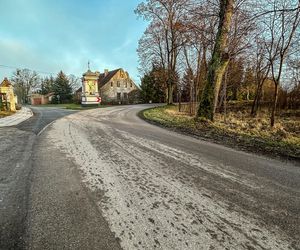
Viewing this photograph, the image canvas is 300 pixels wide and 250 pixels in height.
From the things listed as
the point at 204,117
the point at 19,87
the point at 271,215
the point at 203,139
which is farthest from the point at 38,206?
the point at 19,87

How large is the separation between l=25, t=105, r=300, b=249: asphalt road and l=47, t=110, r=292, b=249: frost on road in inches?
0.4

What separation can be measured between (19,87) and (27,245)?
257ft

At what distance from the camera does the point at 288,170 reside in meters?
4.27

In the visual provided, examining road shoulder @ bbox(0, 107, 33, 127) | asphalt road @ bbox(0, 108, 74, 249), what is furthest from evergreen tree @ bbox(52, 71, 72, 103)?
asphalt road @ bbox(0, 108, 74, 249)

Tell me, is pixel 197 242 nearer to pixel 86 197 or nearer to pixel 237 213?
pixel 237 213

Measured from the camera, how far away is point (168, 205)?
288 centimetres

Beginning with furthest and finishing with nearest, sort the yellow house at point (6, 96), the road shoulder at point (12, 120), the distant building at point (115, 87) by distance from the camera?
the distant building at point (115, 87) < the yellow house at point (6, 96) < the road shoulder at point (12, 120)

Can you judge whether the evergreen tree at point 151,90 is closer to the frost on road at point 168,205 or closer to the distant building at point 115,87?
the distant building at point 115,87

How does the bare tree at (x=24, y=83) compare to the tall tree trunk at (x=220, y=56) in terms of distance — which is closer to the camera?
the tall tree trunk at (x=220, y=56)

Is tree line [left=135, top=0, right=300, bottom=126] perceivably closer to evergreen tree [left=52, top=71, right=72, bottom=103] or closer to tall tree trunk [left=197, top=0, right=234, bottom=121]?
tall tree trunk [left=197, top=0, right=234, bottom=121]

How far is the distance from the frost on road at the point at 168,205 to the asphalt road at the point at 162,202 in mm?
11

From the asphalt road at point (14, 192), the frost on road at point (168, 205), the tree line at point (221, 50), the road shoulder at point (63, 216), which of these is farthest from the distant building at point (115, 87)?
the road shoulder at point (63, 216)

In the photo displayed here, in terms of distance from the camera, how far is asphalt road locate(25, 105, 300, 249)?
7.21 feet

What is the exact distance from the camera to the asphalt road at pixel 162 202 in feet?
7.21
